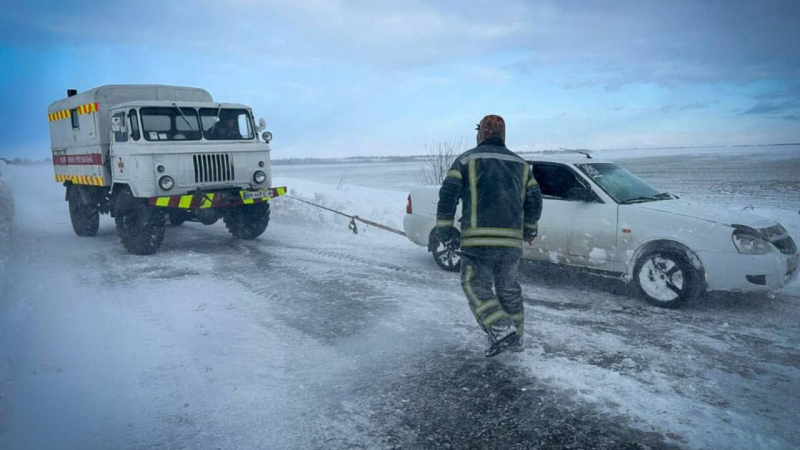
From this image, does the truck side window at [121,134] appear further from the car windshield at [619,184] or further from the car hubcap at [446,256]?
the car windshield at [619,184]

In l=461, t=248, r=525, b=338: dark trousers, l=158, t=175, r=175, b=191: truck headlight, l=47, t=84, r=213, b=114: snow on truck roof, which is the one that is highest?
l=47, t=84, r=213, b=114: snow on truck roof

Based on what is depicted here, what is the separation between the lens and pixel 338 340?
455 centimetres

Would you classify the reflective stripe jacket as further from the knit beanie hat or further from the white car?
the white car

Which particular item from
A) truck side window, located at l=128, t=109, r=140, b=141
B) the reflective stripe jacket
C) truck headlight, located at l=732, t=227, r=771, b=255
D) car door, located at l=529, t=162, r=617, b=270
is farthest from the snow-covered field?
truck side window, located at l=128, t=109, r=140, b=141

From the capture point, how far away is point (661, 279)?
5.40 m

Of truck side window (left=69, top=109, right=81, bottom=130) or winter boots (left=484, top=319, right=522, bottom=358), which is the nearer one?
winter boots (left=484, top=319, right=522, bottom=358)

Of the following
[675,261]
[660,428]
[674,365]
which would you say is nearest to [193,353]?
[660,428]

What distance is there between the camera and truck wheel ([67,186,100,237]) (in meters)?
10.5

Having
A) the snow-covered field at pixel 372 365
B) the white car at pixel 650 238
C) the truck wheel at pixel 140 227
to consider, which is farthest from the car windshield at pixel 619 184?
the truck wheel at pixel 140 227

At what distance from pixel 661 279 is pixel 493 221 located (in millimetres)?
2617

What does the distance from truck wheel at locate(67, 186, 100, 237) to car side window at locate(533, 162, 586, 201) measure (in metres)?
9.18

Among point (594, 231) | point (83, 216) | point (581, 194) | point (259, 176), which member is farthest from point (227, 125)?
point (594, 231)

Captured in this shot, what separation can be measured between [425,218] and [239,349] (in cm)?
372

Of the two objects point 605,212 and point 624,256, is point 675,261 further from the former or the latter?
point 605,212
